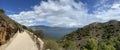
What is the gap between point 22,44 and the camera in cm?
2978

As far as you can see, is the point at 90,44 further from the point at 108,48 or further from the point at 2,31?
the point at 2,31

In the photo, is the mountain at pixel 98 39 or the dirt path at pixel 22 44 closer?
the dirt path at pixel 22 44

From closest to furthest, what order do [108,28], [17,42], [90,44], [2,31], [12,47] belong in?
[12,47]
[17,42]
[2,31]
[90,44]
[108,28]

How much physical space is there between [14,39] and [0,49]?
332 cm

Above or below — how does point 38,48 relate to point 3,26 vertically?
below

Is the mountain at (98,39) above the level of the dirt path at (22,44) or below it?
below

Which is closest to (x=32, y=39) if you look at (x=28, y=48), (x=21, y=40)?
(x=21, y=40)

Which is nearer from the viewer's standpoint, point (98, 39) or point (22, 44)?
point (22, 44)

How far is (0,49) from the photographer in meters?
28.8

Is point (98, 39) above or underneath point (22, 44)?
underneath

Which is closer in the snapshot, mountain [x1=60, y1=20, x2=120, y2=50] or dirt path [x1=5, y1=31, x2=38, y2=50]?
dirt path [x1=5, y1=31, x2=38, y2=50]

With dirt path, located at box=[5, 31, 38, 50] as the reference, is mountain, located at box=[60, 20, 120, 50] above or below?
below

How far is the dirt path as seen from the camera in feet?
92.7

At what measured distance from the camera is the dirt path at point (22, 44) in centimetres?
2826
